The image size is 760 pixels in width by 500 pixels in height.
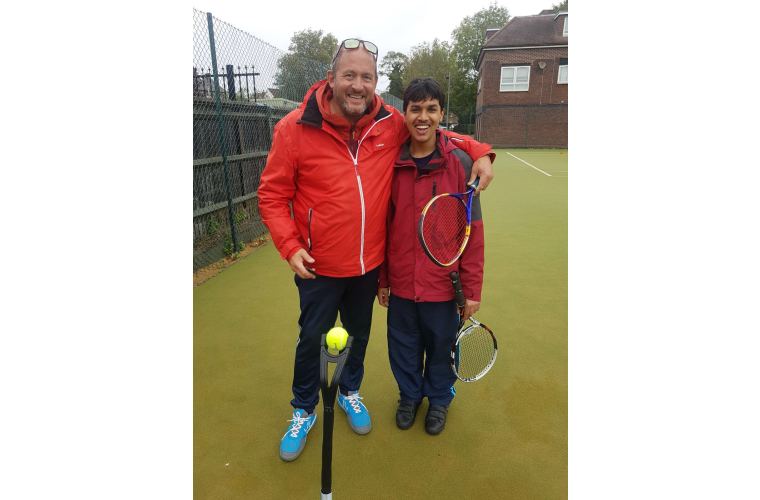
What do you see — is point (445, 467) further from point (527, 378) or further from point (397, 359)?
point (527, 378)

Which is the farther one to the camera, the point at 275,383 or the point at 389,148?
the point at 275,383

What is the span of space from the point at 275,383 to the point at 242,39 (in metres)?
4.70

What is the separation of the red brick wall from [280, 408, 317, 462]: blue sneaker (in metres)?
25.2

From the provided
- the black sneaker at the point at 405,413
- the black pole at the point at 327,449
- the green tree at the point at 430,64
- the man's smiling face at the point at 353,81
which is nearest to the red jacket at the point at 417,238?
the man's smiling face at the point at 353,81

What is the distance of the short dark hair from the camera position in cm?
196

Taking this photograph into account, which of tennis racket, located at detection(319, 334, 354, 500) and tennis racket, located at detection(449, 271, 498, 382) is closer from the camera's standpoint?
tennis racket, located at detection(319, 334, 354, 500)

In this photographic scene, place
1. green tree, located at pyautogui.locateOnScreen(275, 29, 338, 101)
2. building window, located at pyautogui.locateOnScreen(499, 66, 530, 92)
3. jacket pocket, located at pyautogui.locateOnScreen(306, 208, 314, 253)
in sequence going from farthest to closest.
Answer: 1. building window, located at pyautogui.locateOnScreen(499, 66, 530, 92)
2. green tree, located at pyautogui.locateOnScreen(275, 29, 338, 101)
3. jacket pocket, located at pyautogui.locateOnScreen(306, 208, 314, 253)

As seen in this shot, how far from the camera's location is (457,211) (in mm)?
2156

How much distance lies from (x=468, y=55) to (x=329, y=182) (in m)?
44.1

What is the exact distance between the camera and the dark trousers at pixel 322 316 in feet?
7.13

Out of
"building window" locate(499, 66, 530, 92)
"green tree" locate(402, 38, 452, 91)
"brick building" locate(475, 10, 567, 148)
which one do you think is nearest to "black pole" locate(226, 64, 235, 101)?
"brick building" locate(475, 10, 567, 148)

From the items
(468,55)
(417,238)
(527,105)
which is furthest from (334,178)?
(468,55)

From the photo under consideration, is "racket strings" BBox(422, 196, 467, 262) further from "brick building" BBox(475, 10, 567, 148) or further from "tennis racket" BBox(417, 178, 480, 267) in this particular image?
"brick building" BBox(475, 10, 567, 148)

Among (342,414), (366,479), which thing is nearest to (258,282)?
(342,414)
